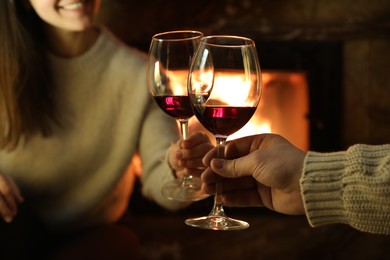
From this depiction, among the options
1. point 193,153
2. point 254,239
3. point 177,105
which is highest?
point 177,105

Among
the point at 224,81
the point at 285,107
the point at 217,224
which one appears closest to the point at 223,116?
the point at 224,81

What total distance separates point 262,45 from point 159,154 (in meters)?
1.10

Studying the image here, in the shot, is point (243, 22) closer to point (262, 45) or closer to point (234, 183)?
point (262, 45)

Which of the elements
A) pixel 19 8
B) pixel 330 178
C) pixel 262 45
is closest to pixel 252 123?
pixel 262 45

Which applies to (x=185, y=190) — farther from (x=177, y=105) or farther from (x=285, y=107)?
(x=285, y=107)

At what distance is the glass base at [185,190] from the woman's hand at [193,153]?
3 cm

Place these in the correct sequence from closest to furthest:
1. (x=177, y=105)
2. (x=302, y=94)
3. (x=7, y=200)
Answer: (x=177, y=105)
(x=7, y=200)
(x=302, y=94)

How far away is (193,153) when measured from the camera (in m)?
1.31

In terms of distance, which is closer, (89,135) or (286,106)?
(89,135)

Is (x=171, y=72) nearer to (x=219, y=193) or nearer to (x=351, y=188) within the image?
(x=219, y=193)

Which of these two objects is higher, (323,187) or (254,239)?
(323,187)

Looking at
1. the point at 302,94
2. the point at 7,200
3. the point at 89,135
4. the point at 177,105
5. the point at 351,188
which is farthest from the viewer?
the point at 302,94

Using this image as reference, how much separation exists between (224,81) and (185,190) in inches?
14.1

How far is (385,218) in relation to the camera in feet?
3.37
